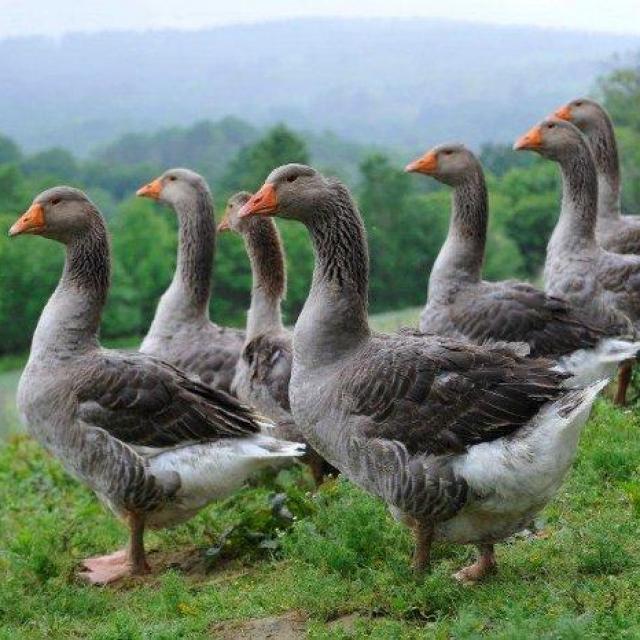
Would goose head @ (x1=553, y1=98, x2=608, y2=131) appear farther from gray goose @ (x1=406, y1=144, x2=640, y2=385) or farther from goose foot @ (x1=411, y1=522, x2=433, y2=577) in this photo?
goose foot @ (x1=411, y1=522, x2=433, y2=577)

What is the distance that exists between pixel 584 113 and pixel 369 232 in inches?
817

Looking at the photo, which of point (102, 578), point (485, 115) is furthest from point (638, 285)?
point (485, 115)

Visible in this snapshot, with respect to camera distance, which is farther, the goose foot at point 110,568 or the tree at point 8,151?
the tree at point 8,151

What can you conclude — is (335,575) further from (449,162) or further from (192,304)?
(449,162)

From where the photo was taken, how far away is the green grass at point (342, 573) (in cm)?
466

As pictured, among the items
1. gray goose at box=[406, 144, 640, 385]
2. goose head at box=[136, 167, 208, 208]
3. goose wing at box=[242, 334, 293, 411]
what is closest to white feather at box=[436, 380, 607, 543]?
gray goose at box=[406, 144, 640, 385]

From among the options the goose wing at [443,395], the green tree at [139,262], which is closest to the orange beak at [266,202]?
the goose wing at [443,395]

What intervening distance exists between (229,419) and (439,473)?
1.97 metres

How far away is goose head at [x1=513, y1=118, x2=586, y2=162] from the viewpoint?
9.21m

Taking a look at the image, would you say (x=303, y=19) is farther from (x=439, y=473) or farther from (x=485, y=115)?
(x=439, y=473)

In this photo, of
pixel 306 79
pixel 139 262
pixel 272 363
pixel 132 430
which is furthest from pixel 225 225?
pixel 306 79

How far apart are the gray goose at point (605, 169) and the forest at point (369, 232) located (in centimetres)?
2192

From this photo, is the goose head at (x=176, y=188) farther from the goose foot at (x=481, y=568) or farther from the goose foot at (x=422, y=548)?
the goose foot at (x=481, y=568)

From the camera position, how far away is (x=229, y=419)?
262 inches
